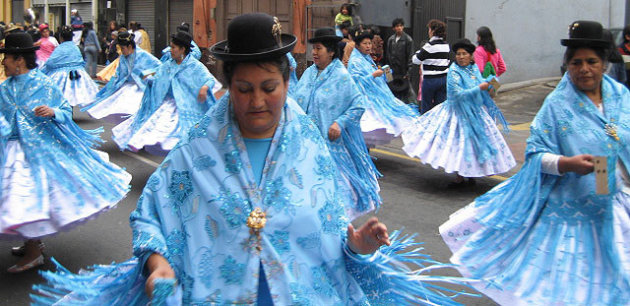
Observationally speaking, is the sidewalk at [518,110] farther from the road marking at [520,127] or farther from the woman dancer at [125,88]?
the woman dancer at [125,88]

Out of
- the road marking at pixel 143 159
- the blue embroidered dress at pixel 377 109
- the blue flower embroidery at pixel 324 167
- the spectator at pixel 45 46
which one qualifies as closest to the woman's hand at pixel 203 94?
the road marking at pixel 143 159

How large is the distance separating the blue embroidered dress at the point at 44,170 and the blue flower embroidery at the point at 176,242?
2.97m

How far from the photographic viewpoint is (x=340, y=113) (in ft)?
20.3

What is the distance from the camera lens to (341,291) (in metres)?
2.55

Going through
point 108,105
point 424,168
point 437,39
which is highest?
point 437,39

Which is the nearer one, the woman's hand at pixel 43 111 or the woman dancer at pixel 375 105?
the woman's hand at pixel 43 111

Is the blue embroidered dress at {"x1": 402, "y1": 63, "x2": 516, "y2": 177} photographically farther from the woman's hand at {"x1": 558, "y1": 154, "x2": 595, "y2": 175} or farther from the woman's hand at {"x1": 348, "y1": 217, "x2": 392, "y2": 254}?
the woman's hand at {"x1": 348, "y1": 217, "x2": 392, "y2": 254}

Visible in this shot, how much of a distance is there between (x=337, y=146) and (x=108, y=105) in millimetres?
5894

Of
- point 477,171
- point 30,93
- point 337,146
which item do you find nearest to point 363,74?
point 477,171

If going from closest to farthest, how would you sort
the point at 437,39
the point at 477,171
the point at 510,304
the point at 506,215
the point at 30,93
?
the point at 510,304, the point at 506,215, the point at 30,93, the point at 477,171, the point at 437,39

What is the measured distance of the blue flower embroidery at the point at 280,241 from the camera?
241cm

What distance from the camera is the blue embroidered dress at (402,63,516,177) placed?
27.0 ft

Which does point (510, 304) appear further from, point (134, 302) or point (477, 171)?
point (477, 171)

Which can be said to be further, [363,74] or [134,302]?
A: [363,74]
